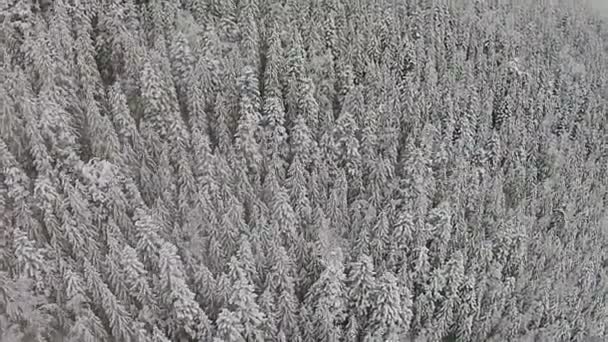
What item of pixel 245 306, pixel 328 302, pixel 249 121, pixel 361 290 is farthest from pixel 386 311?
pixel 249 121

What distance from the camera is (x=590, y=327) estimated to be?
57.9 meters

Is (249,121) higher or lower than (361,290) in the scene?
higher

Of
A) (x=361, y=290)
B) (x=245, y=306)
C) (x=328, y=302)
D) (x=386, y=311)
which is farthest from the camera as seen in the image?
(x=361, y=290)

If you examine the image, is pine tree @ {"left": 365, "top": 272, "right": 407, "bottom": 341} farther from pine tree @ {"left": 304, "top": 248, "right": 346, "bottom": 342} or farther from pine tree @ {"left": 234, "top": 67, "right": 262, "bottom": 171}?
pine tree @ {"left": 234, "top": 67, "right": 262, "bottom": 171}

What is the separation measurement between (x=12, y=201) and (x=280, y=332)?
22.9 m

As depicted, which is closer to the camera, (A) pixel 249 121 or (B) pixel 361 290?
(B) pixel 361 290

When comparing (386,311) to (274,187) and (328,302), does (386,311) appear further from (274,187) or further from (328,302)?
(274,187)

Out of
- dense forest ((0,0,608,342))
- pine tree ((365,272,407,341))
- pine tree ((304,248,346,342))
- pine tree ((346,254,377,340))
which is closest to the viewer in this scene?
dense forest ((0,0,608,342))

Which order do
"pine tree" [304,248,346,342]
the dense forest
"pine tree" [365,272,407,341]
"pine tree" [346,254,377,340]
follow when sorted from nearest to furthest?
the dense forest
"pine tree" [304,248,346,342]
"pine tree" [365,272,407,341]
"pine tree" [346,254,377,340]

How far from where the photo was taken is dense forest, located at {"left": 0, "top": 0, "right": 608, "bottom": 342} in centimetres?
3903

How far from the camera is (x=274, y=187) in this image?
47000mm

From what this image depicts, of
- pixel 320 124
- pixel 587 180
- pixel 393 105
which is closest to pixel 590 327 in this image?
pixel 587 180

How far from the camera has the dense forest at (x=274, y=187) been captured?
39.0 metres

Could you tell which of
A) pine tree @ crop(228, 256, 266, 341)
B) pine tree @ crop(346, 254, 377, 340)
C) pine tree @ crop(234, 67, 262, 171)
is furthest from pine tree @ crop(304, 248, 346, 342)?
pine tree @ crop(234, 67, 262, 171)
